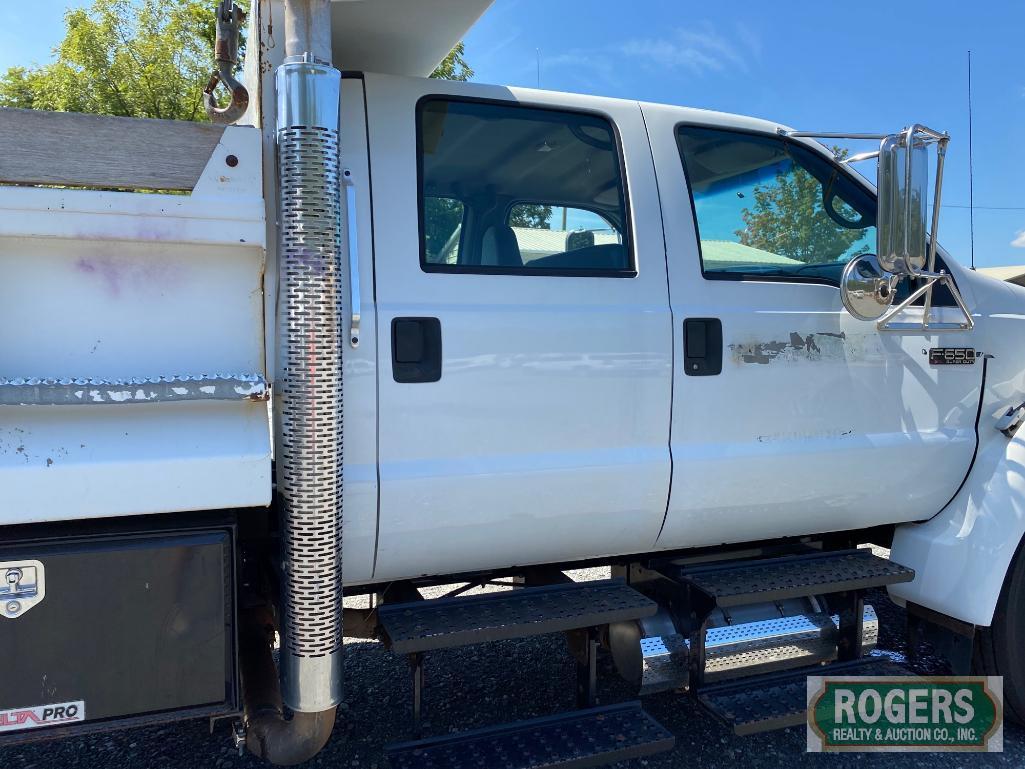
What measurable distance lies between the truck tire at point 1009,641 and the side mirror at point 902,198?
116cm

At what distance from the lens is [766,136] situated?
277cm

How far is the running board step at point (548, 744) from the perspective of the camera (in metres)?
2.10

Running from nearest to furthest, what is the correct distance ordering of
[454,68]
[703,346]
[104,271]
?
1. [104,271]
2. [703,346]
3. [454,68]

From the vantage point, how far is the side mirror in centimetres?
235

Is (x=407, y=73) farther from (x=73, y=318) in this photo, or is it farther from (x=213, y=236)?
(x=73, y=318)

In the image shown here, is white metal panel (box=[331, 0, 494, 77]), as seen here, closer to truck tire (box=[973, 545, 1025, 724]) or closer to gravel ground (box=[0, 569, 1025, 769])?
gravel ground (box=[0, 569, 1025, 769])

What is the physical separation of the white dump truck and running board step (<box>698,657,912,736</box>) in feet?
0.05

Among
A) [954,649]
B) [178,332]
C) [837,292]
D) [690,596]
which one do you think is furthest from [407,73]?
[954,649]

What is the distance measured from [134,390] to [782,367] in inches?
74.0

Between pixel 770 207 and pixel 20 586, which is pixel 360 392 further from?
pixel 770 207

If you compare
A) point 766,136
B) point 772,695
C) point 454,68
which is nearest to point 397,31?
point 766,136

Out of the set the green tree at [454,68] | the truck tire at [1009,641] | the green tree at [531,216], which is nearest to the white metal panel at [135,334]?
the green tree at [531,216]

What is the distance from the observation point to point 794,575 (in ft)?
8.74

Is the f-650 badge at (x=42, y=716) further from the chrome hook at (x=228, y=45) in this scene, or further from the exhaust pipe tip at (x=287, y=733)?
the chrome hook at (x=228, y=45)
